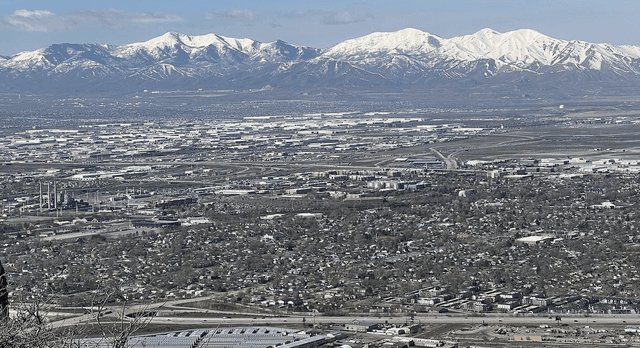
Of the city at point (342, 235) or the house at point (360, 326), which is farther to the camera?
the city at point (342, 235)

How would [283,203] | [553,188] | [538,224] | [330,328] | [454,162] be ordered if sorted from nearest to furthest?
[330,328], [538,224], [283,203], [553,188], [454,162]

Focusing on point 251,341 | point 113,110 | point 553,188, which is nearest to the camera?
point 251,341

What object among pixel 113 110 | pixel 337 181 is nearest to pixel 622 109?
pixel 113 110

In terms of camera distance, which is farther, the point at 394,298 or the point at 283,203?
the point at 283,203

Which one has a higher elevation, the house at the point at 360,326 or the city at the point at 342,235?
the house at the point at 360,326

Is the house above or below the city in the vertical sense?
above

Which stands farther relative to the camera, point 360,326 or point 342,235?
point 342,235

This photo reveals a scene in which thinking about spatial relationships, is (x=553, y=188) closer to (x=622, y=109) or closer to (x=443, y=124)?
(x=443, y=124)

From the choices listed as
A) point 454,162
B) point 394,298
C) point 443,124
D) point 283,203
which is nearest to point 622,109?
point 443,124

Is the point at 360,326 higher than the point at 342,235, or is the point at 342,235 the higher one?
the point at 360,326

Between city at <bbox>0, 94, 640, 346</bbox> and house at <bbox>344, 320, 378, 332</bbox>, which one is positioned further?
city at <bbox>0, 94, 640, 346</bbox>
